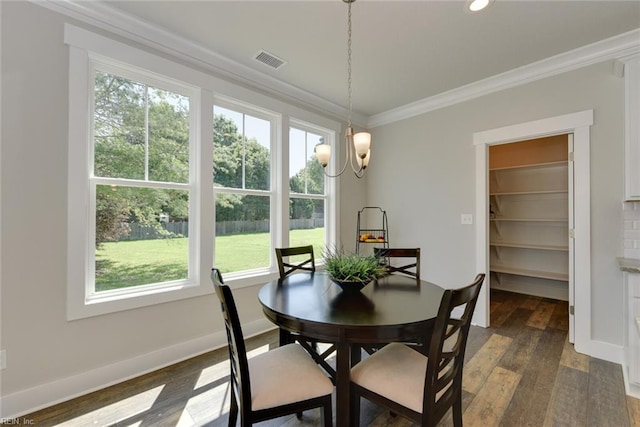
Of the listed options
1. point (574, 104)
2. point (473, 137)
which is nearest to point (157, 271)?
point (473, 137)

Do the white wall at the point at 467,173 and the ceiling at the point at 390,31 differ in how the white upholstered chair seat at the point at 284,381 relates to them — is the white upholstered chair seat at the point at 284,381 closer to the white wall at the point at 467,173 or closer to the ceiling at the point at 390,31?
the ceiling at the point at 390,31

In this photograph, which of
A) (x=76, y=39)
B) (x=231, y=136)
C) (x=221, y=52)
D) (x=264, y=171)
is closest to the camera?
(x=76, y=39)

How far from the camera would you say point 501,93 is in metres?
3.09

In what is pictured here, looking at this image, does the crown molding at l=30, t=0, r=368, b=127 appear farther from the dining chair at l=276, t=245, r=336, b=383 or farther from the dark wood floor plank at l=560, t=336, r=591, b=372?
the dark wood floor plank at l=560, t=336, r=591, b=372

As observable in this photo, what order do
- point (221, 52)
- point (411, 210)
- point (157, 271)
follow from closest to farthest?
point (157, 271) → point (221, 52) → point (411, 210)

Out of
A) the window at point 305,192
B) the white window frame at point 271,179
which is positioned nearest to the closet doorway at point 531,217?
the window at point 305,192

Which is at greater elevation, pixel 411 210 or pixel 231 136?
pixel 231 136

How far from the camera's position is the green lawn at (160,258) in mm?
2176

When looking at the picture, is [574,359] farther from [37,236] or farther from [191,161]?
[37,236]

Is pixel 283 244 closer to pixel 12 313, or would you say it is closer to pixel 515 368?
pixel 12 313

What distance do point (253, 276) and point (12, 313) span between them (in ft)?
5.77

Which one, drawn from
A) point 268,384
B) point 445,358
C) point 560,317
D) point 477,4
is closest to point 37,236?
point 268,384

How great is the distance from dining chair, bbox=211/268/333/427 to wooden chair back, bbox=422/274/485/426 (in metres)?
0.47

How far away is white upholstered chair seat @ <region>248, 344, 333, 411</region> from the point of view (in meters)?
1.29
